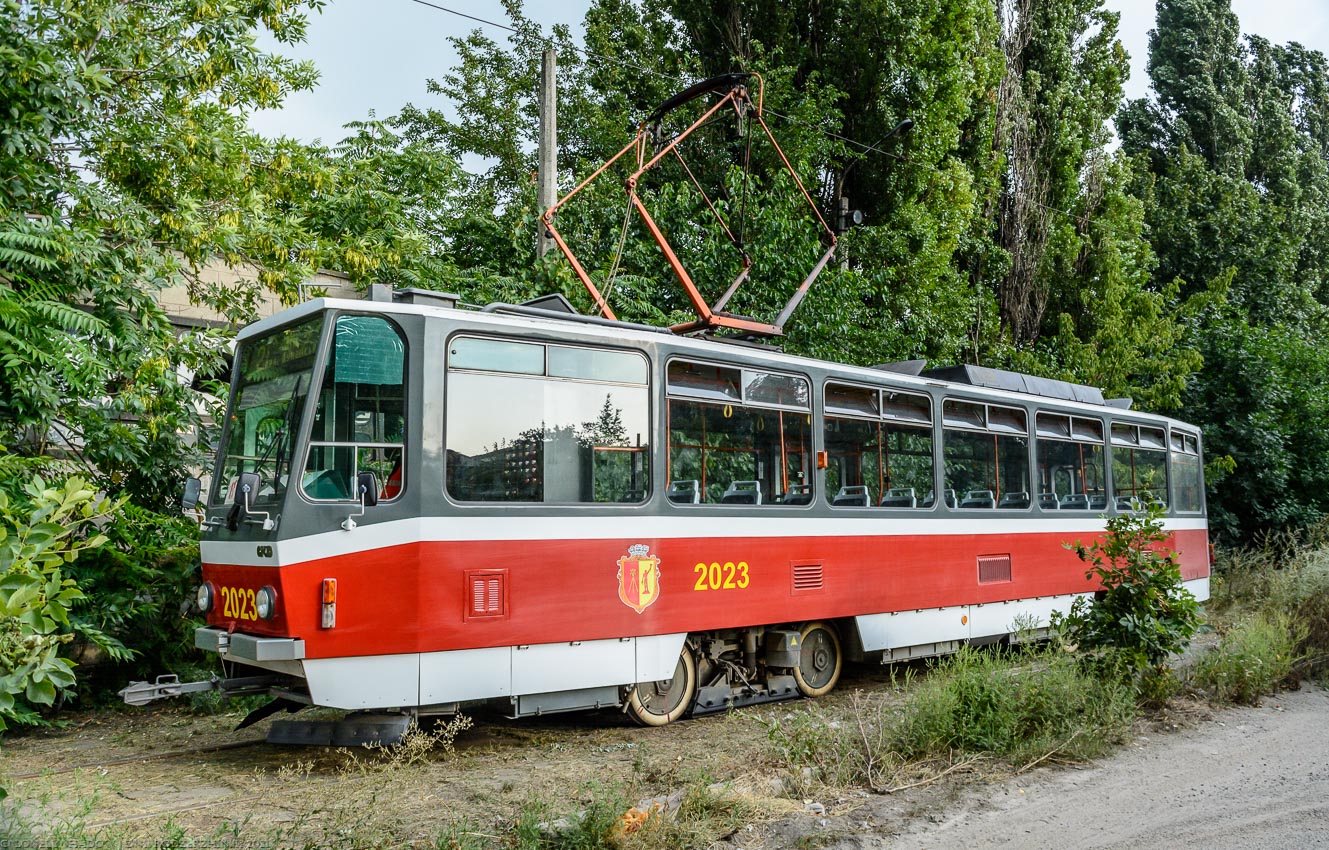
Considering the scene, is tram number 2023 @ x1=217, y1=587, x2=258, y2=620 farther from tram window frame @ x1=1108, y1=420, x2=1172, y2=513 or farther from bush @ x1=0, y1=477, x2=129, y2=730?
tram window frame @ x1=1108, y1=420, x2=1172, y2=513

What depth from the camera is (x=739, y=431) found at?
339 inches

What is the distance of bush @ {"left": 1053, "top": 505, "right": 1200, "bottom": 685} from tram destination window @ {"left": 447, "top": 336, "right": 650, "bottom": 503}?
3.88 m

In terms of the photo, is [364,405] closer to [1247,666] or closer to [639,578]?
[639,578]

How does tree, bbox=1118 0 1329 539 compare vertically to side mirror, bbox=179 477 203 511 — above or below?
above

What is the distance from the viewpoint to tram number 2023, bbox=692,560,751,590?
8.14 meters

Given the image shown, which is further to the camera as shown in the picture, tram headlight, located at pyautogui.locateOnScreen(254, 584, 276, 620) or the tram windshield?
the tram windshield

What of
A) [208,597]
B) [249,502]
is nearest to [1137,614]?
[249,502]

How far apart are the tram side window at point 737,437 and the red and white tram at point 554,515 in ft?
0.08

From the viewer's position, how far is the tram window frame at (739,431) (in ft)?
26.5

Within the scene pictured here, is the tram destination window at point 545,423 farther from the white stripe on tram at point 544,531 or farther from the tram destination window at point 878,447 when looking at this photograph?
the tram destination window at point 878,447

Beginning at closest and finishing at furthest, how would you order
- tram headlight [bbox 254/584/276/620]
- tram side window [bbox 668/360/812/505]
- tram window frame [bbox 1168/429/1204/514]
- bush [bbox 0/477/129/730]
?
bush [bbox 0/477/129/730] → tram headlight [bbox 254/584/276/620] → tram side window [bbox 668/360/812/505] → tram window frame [bbox 1168/429/1204/514]

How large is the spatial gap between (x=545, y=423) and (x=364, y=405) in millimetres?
1254

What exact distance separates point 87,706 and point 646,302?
27.6ft

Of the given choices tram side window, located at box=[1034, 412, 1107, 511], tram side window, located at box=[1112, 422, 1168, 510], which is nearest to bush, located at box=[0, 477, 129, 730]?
tram side window, located at box=[1034, 412, 1107, 511]
